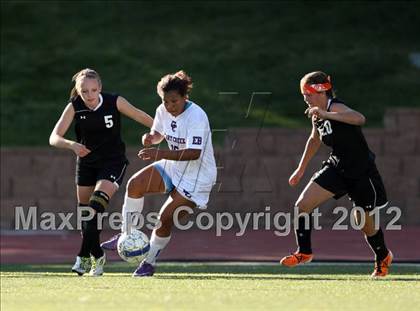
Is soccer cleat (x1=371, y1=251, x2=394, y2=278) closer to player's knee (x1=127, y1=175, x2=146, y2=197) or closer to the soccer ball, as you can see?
the soccer ball

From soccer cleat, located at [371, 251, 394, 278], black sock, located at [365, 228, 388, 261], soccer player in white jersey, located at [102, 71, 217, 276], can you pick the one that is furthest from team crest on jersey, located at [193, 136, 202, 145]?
soccer cleat, located at [371, 251, 394, 278]

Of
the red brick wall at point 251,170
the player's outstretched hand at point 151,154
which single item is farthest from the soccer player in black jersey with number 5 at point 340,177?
the red brick wall at point 251,170

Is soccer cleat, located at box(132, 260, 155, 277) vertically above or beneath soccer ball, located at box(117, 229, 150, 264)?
beneath

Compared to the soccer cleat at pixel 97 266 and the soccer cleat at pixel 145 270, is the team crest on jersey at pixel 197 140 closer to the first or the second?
the soccer cleat at pixel 145 270

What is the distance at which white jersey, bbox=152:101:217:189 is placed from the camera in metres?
12.0

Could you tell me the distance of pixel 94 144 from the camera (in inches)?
498

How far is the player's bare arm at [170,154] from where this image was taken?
11695mm

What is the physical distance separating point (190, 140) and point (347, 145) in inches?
59.1

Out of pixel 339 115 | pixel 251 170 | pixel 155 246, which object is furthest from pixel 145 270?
pixel 251 170

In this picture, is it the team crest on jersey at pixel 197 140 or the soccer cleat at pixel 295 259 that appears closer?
the team crest on jersey at pixel 197 140

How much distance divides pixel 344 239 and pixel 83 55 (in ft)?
27.9

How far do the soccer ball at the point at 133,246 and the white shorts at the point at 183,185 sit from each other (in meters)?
0.58

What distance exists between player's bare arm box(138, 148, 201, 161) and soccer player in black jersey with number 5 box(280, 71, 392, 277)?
113cm

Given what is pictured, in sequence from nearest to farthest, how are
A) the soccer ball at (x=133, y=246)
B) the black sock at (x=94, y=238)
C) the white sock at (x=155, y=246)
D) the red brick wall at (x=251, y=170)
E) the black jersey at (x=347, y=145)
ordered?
the soccer ball at (x=133, y=246) < the black jersey at (x=347, y=145) < the white sock at (x=155, y=246) < the black sock at (x=94, y=238) < the red brick wall at (x=251, y=170)
